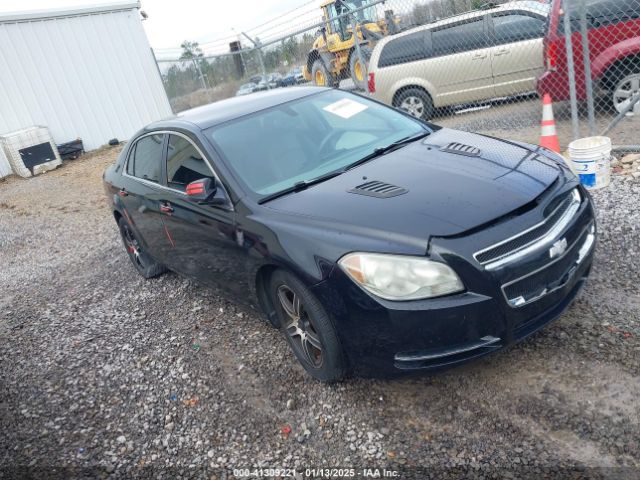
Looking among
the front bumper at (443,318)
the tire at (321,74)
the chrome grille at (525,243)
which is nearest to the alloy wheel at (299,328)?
the front bumper at (443,318)

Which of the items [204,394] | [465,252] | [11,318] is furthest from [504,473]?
[11,318]

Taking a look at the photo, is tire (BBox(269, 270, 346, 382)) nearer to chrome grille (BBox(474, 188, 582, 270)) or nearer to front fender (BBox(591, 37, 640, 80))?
chrome grille (BBox(474, 188, 582, 270))

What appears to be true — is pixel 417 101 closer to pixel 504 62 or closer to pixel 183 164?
pixel 504 62

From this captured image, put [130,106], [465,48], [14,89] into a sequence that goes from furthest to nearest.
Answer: [130,106] < [14,89] < [465,48]

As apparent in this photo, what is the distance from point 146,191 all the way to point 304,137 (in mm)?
1568

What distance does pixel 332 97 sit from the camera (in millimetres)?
4047

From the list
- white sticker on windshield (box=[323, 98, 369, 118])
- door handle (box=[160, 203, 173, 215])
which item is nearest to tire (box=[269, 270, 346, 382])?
door handle (box=[160, 203, 173, 215])

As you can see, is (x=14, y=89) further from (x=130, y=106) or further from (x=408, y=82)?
(x=408, y=82)

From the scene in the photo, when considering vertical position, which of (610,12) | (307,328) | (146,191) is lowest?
(307,328)

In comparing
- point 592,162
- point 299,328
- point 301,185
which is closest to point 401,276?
point 299,328

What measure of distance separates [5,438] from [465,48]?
8012mm

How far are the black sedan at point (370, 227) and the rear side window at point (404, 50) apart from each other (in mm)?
5201

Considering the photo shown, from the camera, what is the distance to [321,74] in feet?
46.4

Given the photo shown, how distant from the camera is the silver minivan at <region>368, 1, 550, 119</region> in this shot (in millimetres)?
7863
